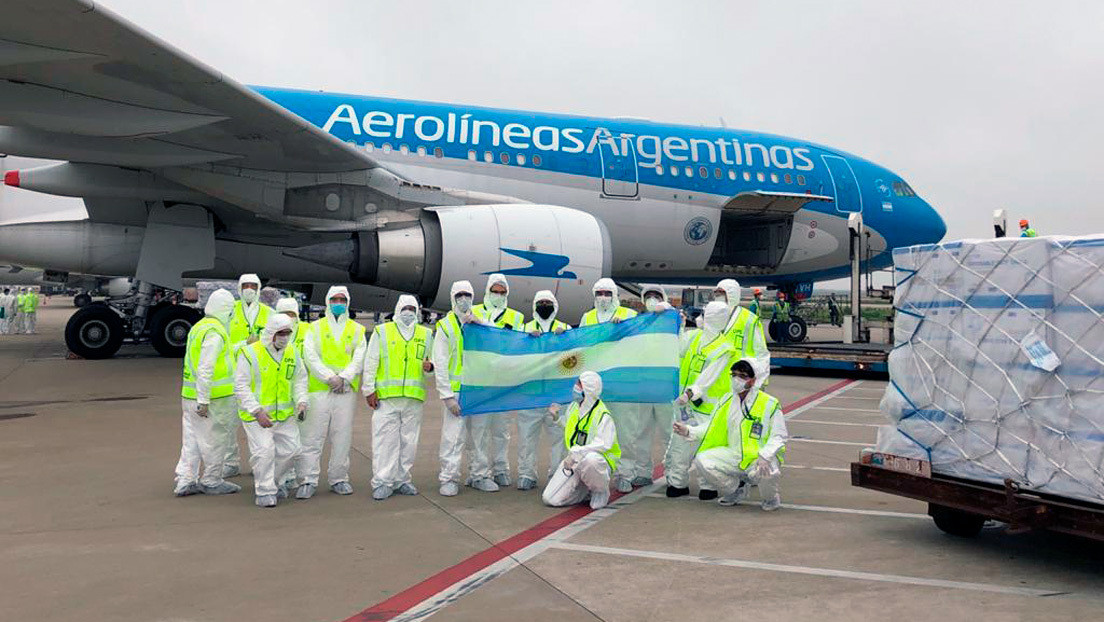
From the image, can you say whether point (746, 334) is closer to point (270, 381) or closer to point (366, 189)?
point (270, 381)

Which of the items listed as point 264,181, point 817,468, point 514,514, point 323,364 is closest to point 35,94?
point 264,181

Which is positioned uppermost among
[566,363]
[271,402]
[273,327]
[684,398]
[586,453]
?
[273,327]

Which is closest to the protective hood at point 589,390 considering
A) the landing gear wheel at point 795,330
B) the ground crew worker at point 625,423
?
the ground crew worker at point 625,423

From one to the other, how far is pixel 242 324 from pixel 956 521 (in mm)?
6361

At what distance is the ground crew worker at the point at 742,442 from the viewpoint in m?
6.16

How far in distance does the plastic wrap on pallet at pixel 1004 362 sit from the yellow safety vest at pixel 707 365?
169 centimetres

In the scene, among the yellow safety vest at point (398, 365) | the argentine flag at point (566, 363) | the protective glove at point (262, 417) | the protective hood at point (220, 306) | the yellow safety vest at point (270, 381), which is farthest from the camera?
the argentine flag at point (566, 363)

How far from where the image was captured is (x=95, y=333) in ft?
51.1

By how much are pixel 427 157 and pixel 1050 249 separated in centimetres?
1182

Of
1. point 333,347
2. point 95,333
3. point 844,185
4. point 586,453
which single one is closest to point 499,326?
point 333,347

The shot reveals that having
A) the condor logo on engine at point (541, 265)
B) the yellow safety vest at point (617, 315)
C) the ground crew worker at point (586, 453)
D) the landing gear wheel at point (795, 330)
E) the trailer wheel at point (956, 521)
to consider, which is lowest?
the trailer wheel at point (956, 521)

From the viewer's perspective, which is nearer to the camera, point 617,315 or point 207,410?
point 207,410

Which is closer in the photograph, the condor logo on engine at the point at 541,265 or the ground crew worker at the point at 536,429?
the ground crew worker at the point at 536,429

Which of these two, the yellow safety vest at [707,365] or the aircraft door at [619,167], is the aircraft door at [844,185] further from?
the yellow safety vest at [707,365]
